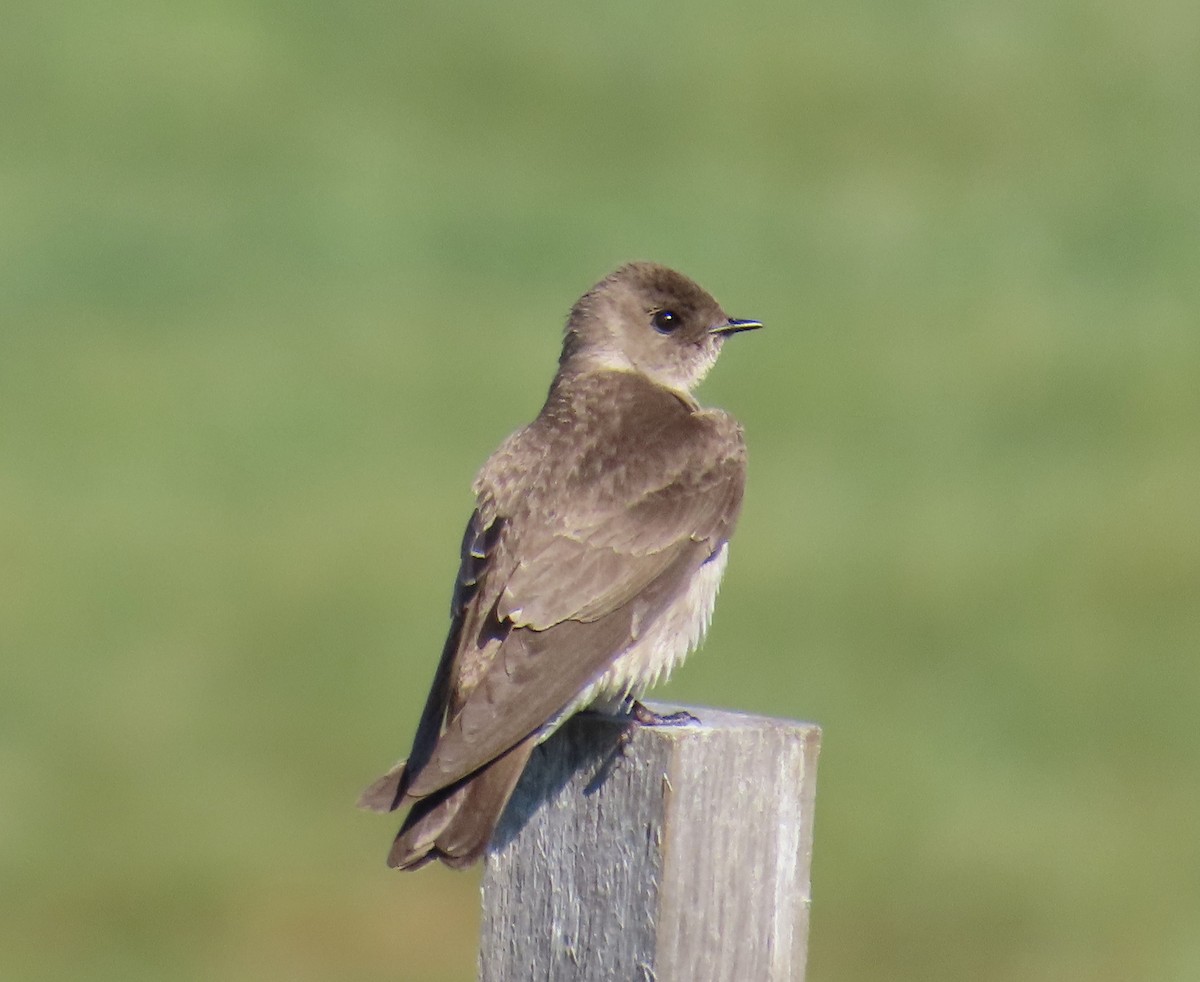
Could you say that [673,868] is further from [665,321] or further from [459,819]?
[665,321]

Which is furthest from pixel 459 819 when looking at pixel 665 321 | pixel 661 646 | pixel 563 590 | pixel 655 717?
pixel 665 321

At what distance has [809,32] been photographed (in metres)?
20.0

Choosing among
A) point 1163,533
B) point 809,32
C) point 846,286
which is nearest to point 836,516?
point 1163,533

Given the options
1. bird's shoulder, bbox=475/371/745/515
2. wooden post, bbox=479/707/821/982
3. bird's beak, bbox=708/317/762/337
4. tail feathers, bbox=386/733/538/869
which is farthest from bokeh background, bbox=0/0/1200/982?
wooden post, bbox=479/707/821/982

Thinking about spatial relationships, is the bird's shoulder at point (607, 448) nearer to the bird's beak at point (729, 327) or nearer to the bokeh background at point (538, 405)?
the bird's beak at point (729, 327)

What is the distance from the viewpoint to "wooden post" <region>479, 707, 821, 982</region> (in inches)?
158

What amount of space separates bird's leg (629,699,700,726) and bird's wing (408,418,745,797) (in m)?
0.11

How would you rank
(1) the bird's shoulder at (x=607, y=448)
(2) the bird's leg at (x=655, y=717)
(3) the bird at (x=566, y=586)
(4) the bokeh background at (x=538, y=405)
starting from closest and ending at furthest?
(2) the bird's leg at (x=655, y=717), (3) the bird at (x=566, y=586), (1) the bird's shoulder at (x=607, y=448), (4) the bokeh background at (x=538, y=405)

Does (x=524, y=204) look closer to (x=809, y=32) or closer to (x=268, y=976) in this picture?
(x=809, y=32)

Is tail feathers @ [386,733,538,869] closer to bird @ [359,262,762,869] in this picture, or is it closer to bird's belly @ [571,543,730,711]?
bird @ [359,262,762,869]

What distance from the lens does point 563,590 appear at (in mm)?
5414

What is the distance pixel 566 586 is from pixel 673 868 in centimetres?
148

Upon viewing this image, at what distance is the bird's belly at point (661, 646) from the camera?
5.48 m

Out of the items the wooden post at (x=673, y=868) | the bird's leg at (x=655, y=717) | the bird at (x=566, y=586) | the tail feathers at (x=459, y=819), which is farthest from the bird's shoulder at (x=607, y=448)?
the wooden post at (x=673, y=868)
